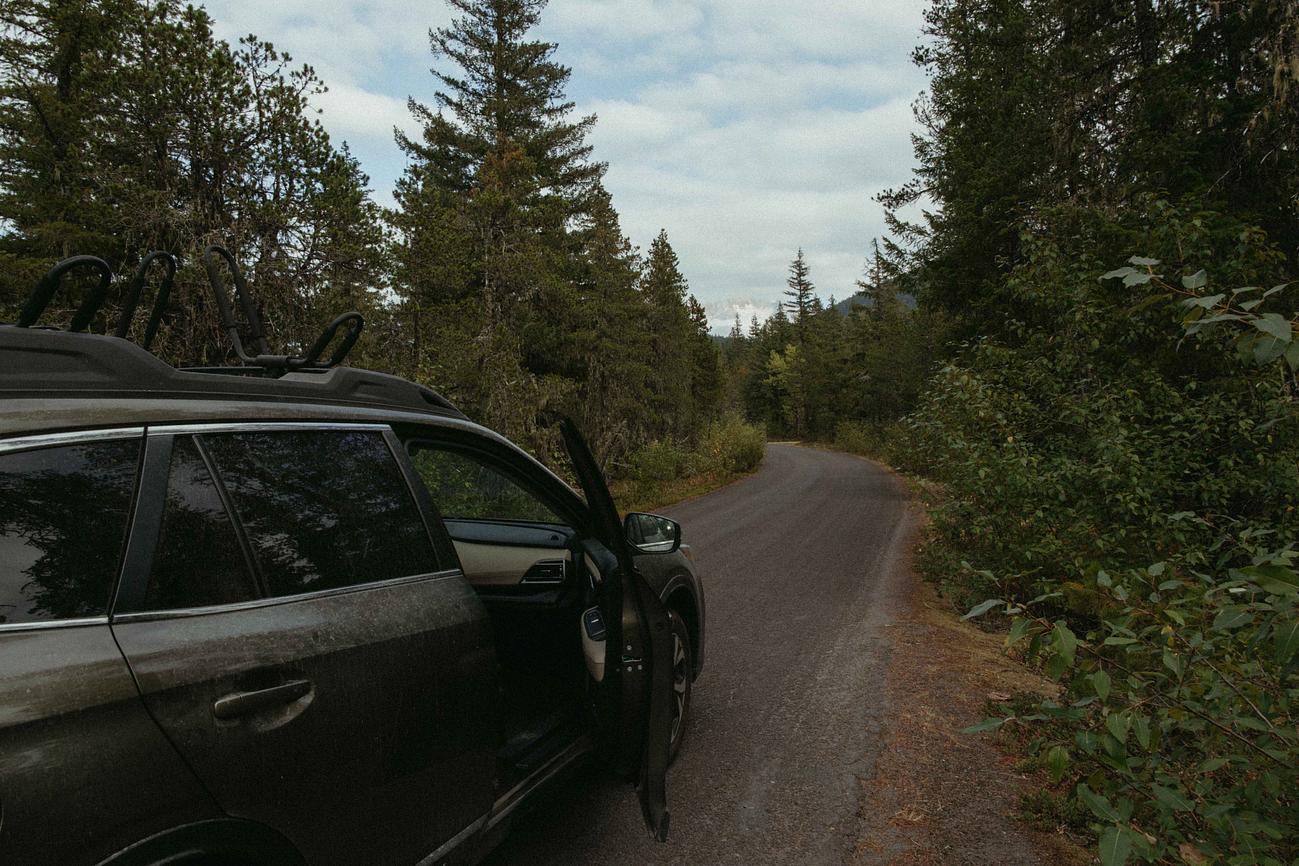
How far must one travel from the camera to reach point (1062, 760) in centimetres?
218

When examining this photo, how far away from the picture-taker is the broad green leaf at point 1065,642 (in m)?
2.00

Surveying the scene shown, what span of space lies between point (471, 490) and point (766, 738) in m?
2.44

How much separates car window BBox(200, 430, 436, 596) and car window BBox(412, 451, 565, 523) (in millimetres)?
444

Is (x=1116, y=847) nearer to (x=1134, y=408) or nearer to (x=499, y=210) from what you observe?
(x=1134, y=408)

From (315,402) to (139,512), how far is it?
2.08 feet

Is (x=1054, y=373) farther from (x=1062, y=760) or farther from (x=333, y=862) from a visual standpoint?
(x=333, y=862)

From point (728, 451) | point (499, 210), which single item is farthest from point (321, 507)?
point (728, 451)

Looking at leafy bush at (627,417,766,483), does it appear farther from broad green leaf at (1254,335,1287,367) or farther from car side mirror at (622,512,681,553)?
broad green leaf at (1254,335,1287,367)

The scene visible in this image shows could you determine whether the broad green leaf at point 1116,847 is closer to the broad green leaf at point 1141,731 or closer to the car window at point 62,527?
the broad green leaf at point 1141,731

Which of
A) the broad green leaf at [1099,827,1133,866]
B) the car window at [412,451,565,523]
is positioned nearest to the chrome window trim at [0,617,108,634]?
the car window at [412,451,565,523]

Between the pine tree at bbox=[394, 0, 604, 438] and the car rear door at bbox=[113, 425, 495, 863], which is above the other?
the pine tree at bbox=[394, 0, 604, 438]

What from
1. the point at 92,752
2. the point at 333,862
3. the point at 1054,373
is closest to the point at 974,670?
the point at 1054,373

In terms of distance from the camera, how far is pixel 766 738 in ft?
13.7

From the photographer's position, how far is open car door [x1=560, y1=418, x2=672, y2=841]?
2.54 meters
